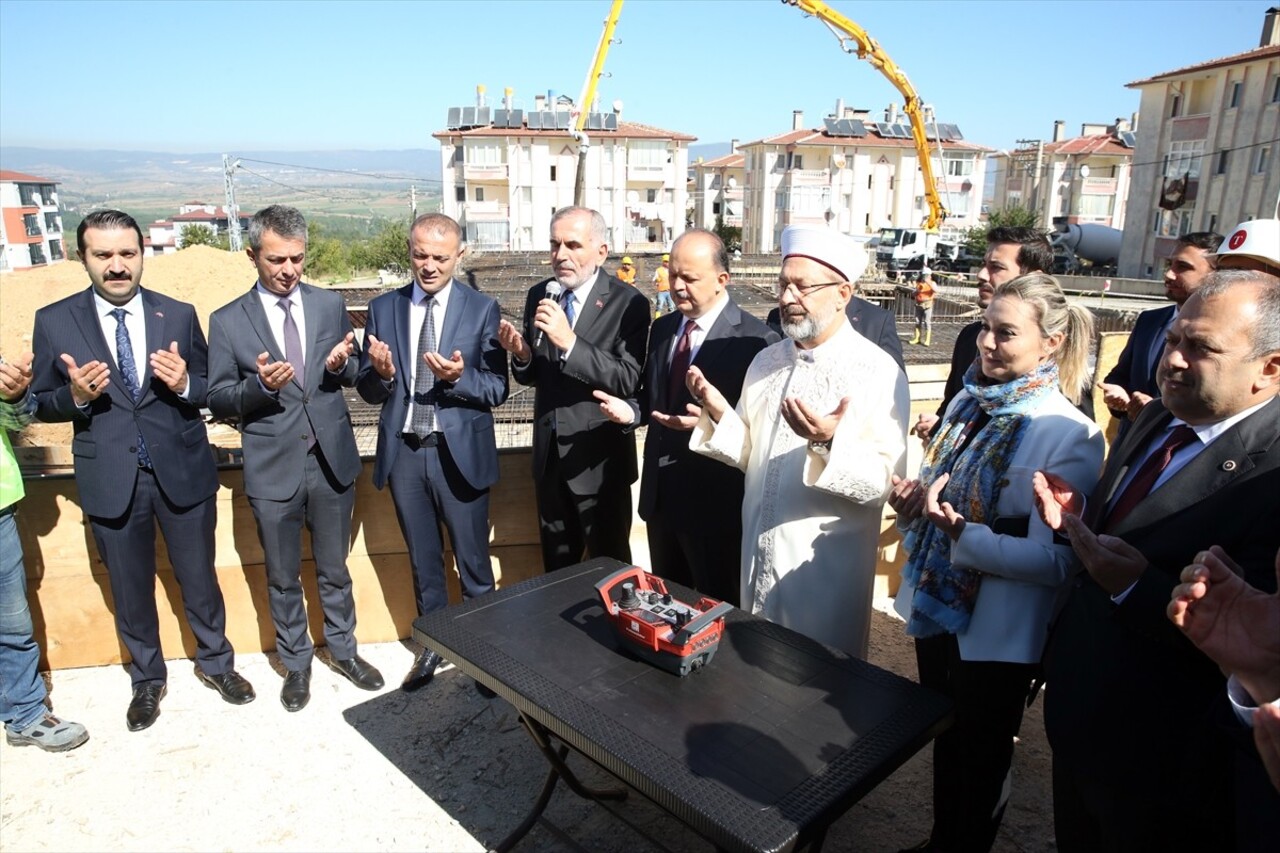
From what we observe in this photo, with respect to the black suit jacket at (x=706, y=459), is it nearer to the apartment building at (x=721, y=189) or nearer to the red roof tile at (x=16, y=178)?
the apartment building at (x=721, y=189)

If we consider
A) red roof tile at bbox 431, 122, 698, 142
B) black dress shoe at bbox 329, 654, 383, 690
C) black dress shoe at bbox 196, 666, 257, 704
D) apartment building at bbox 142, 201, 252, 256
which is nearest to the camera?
black dress shoe at bbox 196, 666, 257, 704

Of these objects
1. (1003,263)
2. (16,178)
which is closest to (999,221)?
(1003,263)

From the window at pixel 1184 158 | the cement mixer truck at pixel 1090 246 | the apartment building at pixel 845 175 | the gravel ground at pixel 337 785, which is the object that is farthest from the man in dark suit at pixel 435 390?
the apartment building at pixel 845 175

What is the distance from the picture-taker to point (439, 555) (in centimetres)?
349

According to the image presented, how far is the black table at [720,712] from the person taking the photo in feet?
5.23

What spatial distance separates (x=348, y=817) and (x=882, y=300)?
62.8 ft

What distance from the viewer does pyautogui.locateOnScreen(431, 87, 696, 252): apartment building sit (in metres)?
44.9

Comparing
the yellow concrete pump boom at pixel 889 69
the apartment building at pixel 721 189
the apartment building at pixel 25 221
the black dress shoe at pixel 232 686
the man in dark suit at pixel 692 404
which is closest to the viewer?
the man in dark suit at pixel 692 404

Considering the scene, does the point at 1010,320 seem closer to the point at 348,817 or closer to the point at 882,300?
the point at 348,817

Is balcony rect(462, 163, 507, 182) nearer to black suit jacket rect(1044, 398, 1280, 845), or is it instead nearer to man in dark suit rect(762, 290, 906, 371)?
man in dark suit rect(762, 290, 906, 371)

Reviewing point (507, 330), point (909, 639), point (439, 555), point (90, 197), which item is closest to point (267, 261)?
point (507, 330)

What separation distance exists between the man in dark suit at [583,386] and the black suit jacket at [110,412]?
132 centimetres

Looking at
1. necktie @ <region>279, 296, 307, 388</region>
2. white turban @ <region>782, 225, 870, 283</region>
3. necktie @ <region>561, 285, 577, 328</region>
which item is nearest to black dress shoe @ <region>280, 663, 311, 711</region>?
necktie @ <region>279, 296, 307, 388</region>

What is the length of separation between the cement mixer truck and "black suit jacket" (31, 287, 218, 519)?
37747 mm
